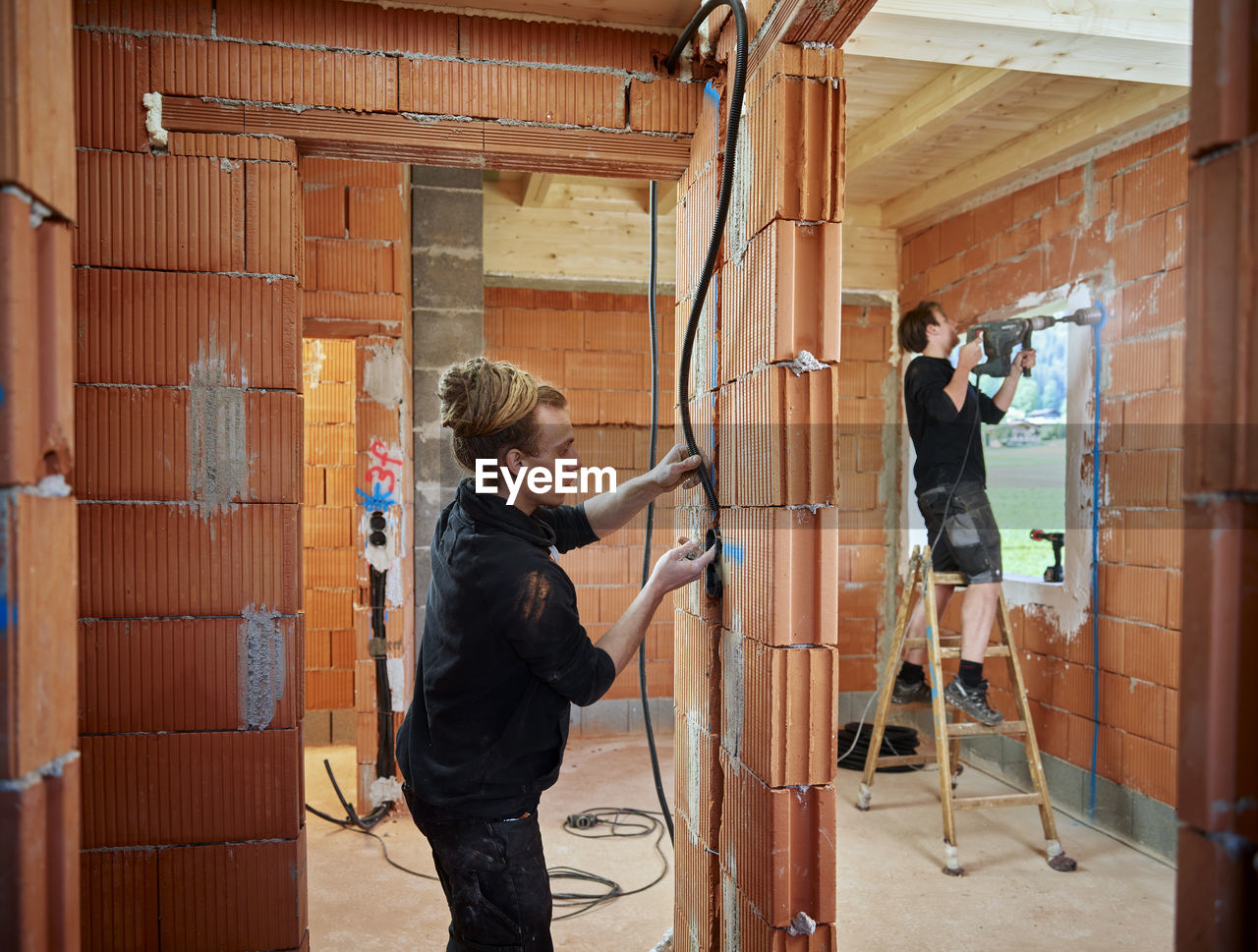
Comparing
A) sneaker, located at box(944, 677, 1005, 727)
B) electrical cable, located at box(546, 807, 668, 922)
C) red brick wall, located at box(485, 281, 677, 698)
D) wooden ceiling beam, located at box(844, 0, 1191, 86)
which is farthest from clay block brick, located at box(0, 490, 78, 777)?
red brick wall, located at box(485, 281, 677, 698)

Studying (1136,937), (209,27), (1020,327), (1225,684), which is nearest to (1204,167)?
(1225,684)

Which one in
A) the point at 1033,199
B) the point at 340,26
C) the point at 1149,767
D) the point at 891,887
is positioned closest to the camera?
the point at 340,26

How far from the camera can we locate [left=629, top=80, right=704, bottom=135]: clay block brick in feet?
6.64

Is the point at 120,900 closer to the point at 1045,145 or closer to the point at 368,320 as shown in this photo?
the point at 368,320

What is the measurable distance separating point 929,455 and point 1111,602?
2.86 feet

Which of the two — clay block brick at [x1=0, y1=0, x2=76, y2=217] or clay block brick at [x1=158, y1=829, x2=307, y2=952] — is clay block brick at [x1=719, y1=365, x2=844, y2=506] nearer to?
clay block brick at [x1=0, y1=0, x2=76, y2=217]

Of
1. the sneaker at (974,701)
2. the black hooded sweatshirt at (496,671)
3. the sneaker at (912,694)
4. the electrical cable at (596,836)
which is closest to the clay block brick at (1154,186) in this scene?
the sneaker at (974,701)

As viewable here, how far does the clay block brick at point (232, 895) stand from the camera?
5.99ft

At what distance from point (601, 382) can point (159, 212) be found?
3009 mm

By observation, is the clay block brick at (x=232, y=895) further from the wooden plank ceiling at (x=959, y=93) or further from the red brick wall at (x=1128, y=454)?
the red brick wall at (x=1128, y=454)

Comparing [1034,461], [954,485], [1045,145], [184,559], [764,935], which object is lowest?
[764,935]

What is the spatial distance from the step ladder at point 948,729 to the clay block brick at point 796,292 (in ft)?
6.52

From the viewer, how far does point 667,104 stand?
6.66 feet

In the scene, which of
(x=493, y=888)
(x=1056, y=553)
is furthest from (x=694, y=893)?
(x=1056, y=553)
